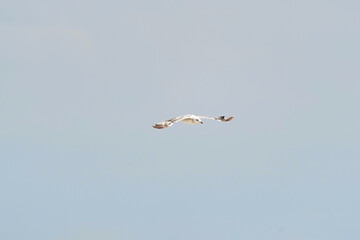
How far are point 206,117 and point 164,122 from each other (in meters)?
11.0

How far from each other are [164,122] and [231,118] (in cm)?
1132

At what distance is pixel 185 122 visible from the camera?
609ft

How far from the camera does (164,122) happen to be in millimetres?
180250

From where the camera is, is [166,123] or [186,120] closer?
[166,123]

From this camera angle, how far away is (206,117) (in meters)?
190

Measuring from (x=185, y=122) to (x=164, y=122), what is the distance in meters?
5.91

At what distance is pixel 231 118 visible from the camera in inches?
7372

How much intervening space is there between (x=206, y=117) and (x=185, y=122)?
17.0ft

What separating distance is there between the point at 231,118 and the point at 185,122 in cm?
643
